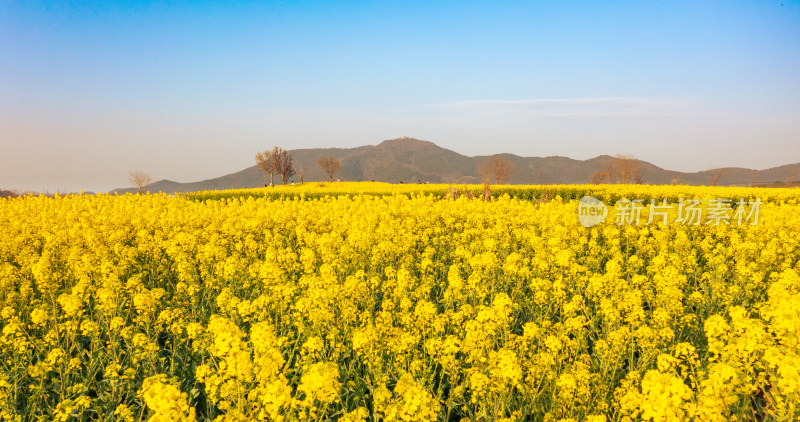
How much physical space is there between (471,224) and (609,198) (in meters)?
18.7

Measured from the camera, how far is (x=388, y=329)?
202 inches

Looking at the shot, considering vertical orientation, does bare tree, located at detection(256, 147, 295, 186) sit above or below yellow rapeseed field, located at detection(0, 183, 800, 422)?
above

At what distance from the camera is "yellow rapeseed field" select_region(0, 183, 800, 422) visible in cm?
362

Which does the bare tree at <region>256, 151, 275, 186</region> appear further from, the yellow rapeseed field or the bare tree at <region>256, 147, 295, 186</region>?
the yellow rapeseed field

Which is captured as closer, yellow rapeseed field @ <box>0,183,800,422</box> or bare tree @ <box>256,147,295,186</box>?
yellow rapeseed field @ <box>0,183,800,422</box>

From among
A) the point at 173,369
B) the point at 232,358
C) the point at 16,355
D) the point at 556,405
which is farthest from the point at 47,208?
the point at 556,405

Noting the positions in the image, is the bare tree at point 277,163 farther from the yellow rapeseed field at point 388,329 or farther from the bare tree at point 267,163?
the yellow rapeseed field at point 388,329

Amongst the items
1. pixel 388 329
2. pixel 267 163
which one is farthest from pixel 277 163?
pixel 388 329

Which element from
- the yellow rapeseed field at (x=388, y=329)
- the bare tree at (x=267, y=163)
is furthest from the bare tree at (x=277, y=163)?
the yellow rapeseed field at (x=388, y=329)

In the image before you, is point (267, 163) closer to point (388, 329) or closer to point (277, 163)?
point (277, 163)

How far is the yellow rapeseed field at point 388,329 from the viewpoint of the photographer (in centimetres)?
362

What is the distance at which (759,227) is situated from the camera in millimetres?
12188

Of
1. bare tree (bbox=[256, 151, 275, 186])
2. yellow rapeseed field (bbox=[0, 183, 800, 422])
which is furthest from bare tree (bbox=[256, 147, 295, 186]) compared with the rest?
yellow rapeseed field (bbox=[0, 183, 800, 422])

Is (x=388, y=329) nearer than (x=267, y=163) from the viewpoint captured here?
Yes
